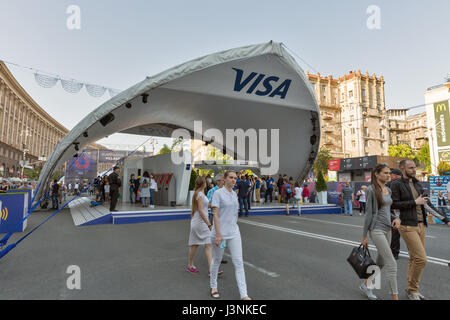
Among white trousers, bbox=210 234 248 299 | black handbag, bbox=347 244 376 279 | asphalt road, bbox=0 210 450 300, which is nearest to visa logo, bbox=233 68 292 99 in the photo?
asphalt road, bbox=0 210 450 300

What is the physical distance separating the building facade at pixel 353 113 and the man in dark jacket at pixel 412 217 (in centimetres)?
5675

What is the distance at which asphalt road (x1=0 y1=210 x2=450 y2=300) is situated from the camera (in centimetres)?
332

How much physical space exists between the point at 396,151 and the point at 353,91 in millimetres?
17039

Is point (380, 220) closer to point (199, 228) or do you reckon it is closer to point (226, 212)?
point (226, 212)

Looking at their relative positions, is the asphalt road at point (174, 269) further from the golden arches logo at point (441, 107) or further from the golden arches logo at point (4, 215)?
the golden arches logo at point (441, 107)

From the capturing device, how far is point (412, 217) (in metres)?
3.32

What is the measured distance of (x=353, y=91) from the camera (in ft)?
197

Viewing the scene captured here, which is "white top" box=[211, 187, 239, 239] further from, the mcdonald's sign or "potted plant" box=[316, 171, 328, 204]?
the mcdonald's sign

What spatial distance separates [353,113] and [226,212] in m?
65.7

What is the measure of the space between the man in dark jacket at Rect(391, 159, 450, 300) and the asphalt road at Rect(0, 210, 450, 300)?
295mm

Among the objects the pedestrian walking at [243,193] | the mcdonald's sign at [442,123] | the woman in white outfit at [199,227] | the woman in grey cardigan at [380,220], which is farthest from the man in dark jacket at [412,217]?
the mcdonald's sign at [442,123]
